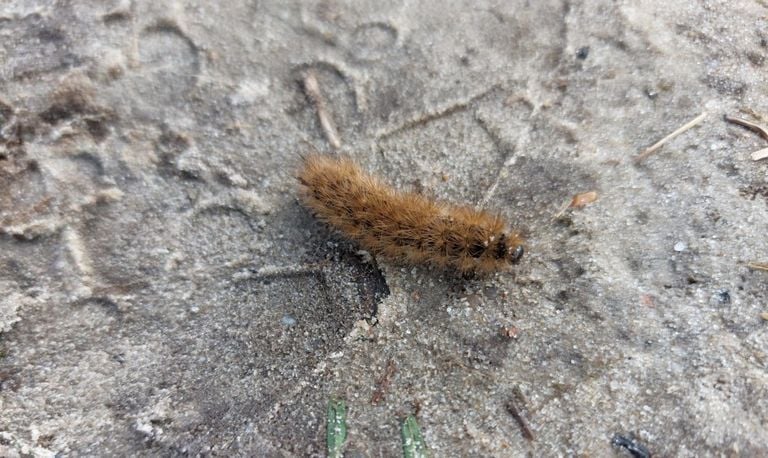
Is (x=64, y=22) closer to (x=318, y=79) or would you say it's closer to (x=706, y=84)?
(x=318, y=79)

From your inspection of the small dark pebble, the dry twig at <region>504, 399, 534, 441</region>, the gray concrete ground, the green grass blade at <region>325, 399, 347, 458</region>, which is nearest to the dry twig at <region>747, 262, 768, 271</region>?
the gray concrete ground

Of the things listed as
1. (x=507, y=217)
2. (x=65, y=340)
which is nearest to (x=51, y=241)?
(x=65, y=340)

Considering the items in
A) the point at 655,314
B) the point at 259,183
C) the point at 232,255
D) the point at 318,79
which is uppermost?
the point at 318,79

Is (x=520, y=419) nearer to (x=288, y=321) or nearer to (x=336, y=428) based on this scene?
(x=336, y=428)

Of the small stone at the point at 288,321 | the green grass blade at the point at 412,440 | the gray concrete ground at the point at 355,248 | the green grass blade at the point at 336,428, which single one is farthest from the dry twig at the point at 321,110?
the green grass blade at the point at 412,440

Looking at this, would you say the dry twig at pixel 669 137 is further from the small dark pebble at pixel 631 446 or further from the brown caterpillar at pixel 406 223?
the small dark pebble at pixel 631 446

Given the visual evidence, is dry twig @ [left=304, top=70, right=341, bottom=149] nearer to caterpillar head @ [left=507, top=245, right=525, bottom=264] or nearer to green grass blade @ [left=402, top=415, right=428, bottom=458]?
caterpillar head @ [left=507, top=245, right=525, bottom=264]
